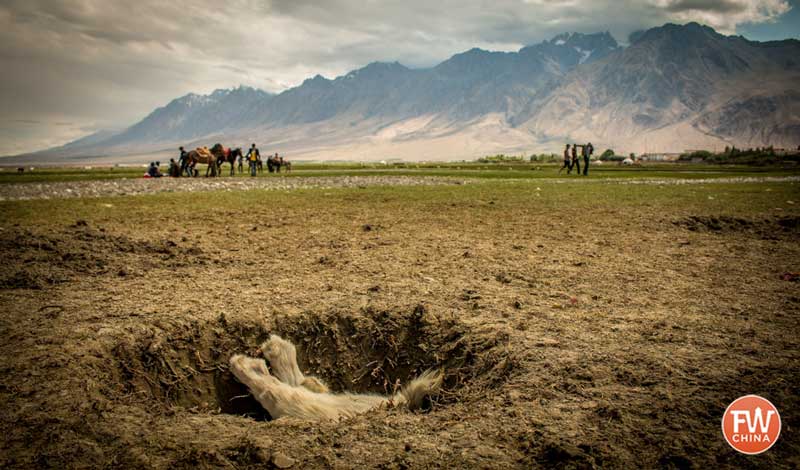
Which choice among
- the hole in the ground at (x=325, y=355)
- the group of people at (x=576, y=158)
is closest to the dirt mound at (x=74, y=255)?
the hole in the ground at (x=325, y=355)

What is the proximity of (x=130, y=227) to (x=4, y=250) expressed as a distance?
2.99 meters

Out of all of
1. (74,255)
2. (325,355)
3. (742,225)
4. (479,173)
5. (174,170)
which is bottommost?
(325,355)

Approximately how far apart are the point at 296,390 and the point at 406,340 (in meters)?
1.21

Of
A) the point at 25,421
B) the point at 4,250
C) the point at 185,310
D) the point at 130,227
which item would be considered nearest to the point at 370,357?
the point at 185,310

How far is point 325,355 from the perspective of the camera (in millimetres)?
4727

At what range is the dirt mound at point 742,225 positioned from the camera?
9562mm

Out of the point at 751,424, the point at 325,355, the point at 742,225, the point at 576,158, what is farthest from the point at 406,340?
the point at 576,158

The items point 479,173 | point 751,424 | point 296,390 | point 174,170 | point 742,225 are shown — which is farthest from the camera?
point 479,173

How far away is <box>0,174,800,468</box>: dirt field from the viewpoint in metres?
2.70

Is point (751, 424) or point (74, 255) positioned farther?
point (74, 255)

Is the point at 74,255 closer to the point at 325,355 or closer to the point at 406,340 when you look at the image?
the point at 325,355

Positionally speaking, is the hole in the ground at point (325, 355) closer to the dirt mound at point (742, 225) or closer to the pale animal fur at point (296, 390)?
the pale animal fur at point (296, 390)

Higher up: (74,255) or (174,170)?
(174,170)

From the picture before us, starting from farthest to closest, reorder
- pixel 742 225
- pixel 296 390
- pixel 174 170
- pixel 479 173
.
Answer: pixel 479 173 < pixel 174 170 < pixel 742 225 < pixel 296 390
